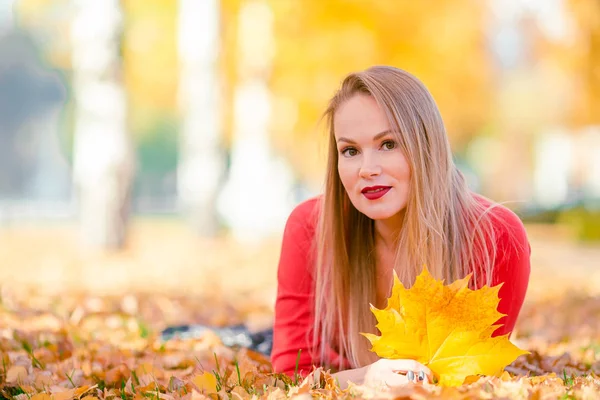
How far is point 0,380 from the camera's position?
8.52ft

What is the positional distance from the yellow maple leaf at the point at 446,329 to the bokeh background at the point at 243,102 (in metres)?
0.90

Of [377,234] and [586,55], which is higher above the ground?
[586,55]

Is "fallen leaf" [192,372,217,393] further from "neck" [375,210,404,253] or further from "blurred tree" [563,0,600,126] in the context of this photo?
"blurred tree" [563,0,600,126]

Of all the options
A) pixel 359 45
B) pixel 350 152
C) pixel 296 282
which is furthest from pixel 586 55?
pixel 350 152

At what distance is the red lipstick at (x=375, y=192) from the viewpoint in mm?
2346

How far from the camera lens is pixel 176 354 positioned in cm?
298

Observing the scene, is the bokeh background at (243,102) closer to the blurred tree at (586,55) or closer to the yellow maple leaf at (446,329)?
the blurred tree at (586,55)

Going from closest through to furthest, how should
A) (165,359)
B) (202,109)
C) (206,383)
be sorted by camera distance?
1. (206,383)
2. (165,359)
3. (202,109)

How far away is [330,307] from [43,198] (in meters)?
50.7

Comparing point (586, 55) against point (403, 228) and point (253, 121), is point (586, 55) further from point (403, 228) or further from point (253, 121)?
point (403, 228)

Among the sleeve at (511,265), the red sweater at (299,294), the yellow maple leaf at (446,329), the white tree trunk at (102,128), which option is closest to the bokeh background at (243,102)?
the white tree trunk at (102,128)

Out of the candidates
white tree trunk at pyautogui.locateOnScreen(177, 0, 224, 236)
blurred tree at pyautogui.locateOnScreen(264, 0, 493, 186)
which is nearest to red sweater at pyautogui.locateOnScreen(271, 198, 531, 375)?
blurred tree at pyautogui.locateOnScreen(264, 0, 493, 186)

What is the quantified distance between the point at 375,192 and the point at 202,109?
29.1 feet

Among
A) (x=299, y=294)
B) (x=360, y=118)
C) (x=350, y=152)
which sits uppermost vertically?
(x=360, y=118)
